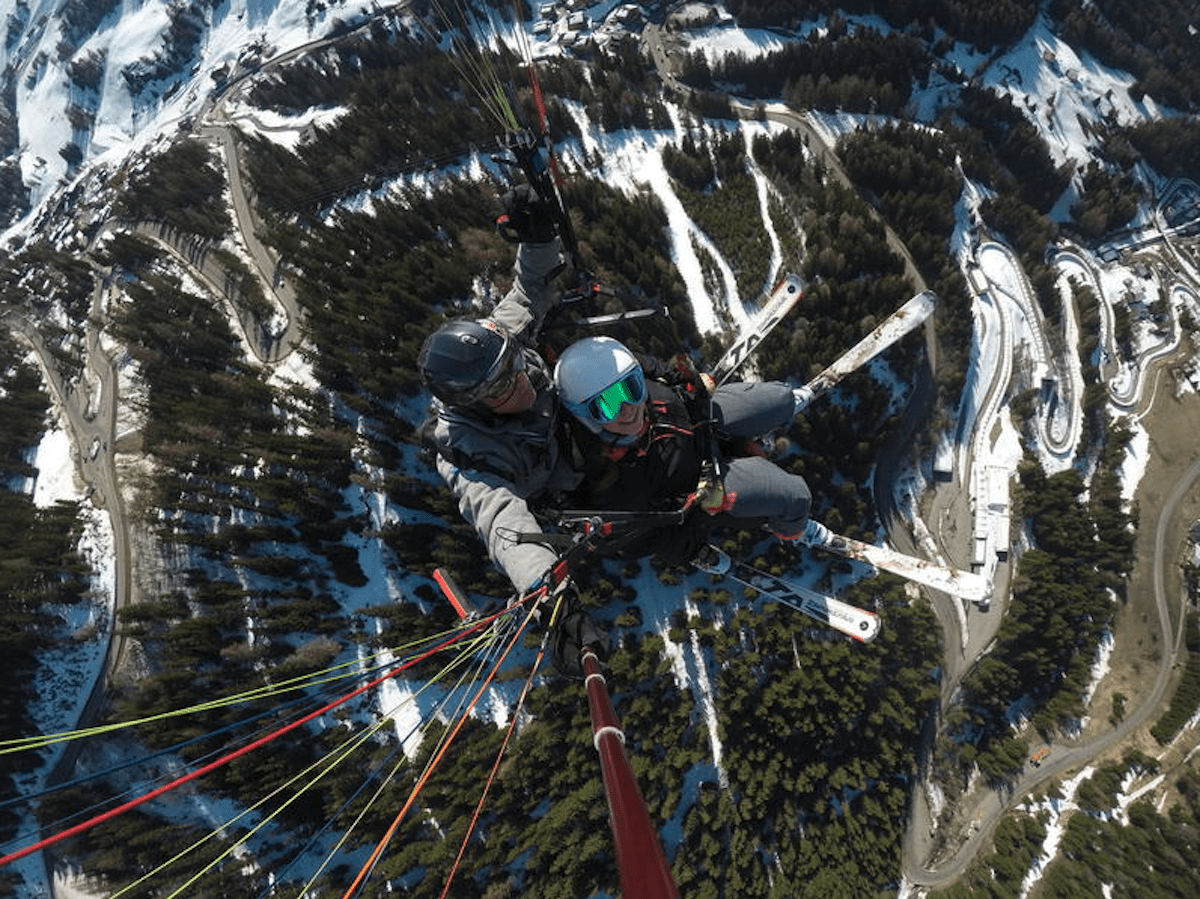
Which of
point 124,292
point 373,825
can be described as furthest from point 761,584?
point 124,292

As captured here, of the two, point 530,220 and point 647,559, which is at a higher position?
point 530,220

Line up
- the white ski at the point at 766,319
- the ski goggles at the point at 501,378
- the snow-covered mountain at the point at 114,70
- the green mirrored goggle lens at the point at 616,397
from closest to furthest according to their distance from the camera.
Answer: the ski goggles at the point at 501,378, the green mirrored goggle lens at the point at 616,397, the white ski at the point at 766,319, the snow-covered mountain at the point at 114,70

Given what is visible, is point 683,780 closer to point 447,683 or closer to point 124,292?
point 447,683

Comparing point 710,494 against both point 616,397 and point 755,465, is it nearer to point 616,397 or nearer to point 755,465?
point 755,465

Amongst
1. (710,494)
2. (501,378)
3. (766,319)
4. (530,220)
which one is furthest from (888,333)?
(501,378)

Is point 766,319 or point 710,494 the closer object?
point 710,494

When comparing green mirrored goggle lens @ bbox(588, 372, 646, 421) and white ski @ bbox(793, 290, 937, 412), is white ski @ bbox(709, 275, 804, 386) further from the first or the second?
green mirrored goggle lens @ bbox(588, 372, 646, 421)

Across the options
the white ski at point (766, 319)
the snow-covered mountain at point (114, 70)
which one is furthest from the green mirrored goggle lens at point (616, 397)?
the snow-covered mountain at point (114, 70)

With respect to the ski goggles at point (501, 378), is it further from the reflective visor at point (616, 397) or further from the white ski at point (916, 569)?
the white ski at point (916, 569)
